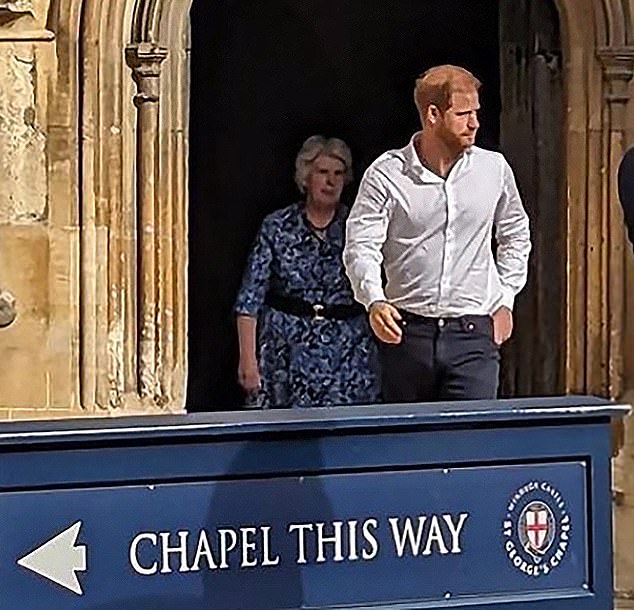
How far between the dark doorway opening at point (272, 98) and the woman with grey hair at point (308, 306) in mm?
1106

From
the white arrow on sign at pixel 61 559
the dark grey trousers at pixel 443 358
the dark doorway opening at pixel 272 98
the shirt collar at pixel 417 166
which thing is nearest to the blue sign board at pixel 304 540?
the white arrow on sign at pixel 61 559

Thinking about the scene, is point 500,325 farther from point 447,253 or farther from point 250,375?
point 250,375

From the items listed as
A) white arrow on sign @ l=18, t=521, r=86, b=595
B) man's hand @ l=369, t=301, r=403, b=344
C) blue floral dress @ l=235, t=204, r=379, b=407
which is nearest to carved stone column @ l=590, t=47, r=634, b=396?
blue floral dress @ l=235, t=204, r=379, b=407

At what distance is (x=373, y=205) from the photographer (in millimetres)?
4773

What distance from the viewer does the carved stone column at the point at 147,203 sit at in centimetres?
607

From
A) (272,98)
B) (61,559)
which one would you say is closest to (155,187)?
(272,98)

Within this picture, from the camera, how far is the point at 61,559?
136 inches

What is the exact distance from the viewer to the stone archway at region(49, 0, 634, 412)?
6.01 metres

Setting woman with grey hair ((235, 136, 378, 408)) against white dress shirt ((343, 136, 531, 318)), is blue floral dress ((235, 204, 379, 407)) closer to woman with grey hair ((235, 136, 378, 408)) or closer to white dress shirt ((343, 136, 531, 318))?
woman with grey hair ((235, 136, 378, 408))

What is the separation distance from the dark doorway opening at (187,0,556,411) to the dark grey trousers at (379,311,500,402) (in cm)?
248

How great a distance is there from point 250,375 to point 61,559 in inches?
105

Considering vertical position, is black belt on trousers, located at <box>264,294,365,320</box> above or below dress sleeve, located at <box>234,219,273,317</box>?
below

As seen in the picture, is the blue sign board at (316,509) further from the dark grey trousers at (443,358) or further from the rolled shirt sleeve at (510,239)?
the rolled shirt sleeve at (510,239)

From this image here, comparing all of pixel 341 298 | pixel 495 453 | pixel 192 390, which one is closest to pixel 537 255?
pixel 341 298
